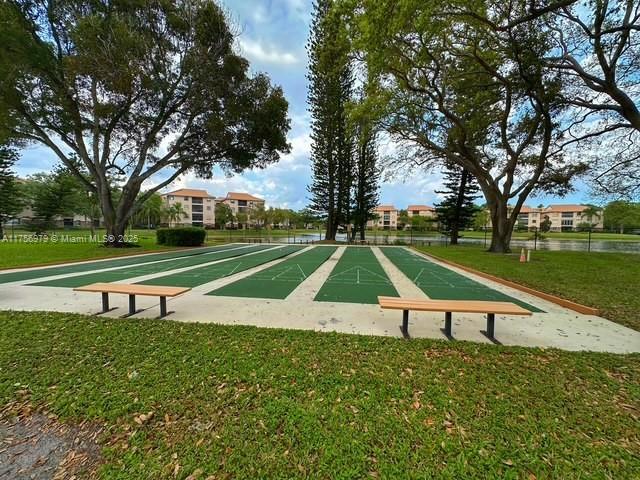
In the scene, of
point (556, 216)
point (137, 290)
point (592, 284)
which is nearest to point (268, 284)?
point (137, 290)

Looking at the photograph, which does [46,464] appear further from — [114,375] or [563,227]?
[563,227]

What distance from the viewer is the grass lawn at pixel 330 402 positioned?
1681mm

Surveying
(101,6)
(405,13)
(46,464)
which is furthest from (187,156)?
(46,464)

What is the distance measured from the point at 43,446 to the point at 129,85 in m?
14.8

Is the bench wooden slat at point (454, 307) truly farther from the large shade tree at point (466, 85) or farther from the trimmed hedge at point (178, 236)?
the trimmed hedge at point (178, 236)

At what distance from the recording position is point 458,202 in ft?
77.5

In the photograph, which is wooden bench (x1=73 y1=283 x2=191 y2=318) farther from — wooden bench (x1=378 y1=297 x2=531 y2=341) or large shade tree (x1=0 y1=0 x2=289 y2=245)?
large shade tree (x1=0 y1=0 x2=289 y2=245)

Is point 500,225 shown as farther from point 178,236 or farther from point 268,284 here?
point 178,236

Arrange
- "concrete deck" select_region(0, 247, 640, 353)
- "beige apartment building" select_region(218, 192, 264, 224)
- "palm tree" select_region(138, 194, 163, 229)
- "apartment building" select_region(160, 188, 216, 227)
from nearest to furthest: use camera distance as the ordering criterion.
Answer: "concrete deck" select_region(0, 247, 640, 353) < "palm tree" select_region(138, 194, 163, 229) < "apartment building" select_region(160, 188, 216, 227) < "beige apartment building" select_region(218, 192, 264, 224)

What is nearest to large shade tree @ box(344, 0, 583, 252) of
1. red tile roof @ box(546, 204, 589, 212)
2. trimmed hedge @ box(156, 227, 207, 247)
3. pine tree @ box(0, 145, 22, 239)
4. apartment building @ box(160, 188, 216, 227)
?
trimmed hedge @ box(156, 227, 207, 247)

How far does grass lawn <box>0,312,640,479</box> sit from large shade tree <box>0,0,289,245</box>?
13434 millimetres

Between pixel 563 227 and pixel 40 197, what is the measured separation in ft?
383

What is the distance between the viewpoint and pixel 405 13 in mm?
7016

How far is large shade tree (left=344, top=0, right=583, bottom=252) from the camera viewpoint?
26.2 feet
